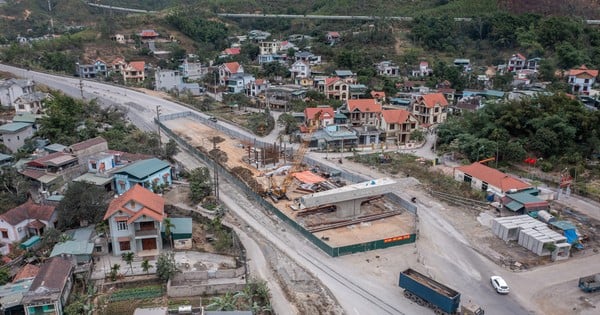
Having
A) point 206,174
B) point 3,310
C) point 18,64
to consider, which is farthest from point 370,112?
point 18,64

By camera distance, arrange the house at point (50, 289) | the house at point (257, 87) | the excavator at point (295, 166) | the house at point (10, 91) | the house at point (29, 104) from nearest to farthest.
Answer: the house at point (50, 289), the excavator at point (295, 166), the house at point (29, 104), the house at point (10, 91), the house at point (257, 87)

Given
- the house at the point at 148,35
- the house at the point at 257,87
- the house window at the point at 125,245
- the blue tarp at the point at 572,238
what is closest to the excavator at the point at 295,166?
the house window at the point at 125,245

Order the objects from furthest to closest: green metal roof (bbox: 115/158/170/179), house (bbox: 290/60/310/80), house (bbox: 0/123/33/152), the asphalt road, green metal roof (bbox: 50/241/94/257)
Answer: house (bbox: 290/60/310/80), house (bbox: 0/123/33/152), green metal roof (bbox: 115/158/170/179), green metal roof (bbox: 50/241/94/257), the asphalt road

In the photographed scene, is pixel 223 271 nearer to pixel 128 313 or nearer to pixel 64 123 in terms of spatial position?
pixel 128 313

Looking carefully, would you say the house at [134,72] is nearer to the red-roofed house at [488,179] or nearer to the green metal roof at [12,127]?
the green metal roof at [12,127]

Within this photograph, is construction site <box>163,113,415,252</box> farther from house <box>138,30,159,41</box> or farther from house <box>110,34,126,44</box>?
house <box>138,30,159,41</box>

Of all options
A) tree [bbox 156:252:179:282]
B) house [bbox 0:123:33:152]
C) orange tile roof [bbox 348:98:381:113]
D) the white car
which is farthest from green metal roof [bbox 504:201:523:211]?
house [bbox 0:123:33:152]

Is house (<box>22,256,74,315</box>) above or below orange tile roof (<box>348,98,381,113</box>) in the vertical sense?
below
